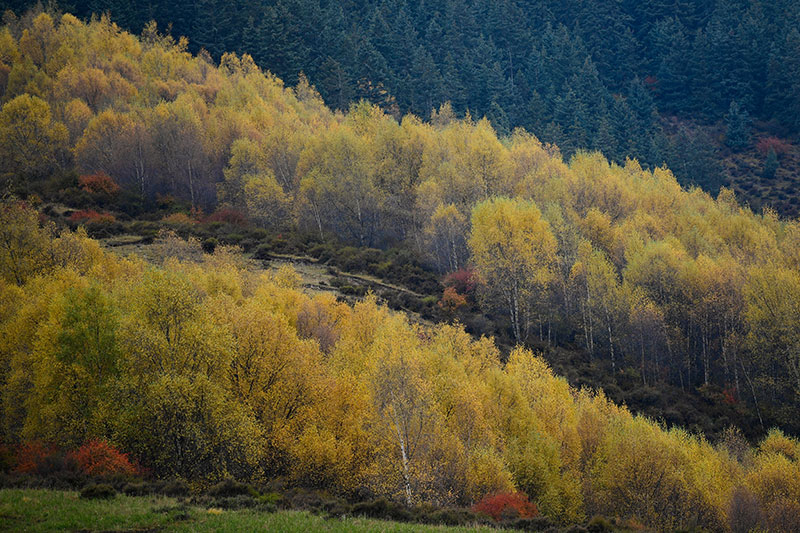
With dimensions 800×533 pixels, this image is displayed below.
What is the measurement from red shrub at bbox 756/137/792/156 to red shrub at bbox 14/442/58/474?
150m

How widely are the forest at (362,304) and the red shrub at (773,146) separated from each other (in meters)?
50.7

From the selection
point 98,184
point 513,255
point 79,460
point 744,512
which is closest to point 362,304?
point 513,255

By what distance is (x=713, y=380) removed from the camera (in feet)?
213

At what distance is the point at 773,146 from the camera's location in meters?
139

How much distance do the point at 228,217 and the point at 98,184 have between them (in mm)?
18131

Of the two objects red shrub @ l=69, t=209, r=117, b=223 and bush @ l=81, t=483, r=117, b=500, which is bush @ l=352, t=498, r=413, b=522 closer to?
bush @ l=81, t=483, r=117, b=500

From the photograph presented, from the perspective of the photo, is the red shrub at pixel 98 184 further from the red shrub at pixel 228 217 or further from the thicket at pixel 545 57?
the thicket at pixel 545 57

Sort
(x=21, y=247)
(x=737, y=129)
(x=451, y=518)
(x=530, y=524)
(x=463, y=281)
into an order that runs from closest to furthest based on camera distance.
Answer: (x=530, y=524) → (x=451, y=518) → (x=21, y=247) → (x=463, y=281) → (x=737, y=129)

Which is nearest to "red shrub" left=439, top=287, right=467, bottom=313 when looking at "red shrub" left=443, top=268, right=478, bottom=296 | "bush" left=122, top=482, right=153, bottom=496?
"red shrub" left=443, top=268, right=478, bottom=296

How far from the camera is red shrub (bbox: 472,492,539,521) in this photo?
3234 centimetres

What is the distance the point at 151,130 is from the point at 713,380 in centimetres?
8205

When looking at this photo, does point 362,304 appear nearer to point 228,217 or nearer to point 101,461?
point 101,461

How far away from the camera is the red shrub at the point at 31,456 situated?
29141 mm

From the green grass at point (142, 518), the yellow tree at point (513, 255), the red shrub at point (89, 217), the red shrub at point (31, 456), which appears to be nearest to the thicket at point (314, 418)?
the red shrub at point (31, 456)
